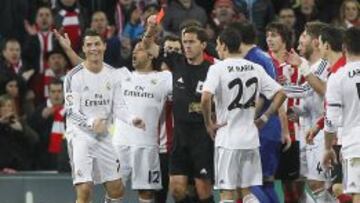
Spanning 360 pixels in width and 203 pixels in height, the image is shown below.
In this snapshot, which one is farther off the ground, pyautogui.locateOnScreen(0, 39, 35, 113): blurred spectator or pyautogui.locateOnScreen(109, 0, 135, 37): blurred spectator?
pyautogui.locateOnScreen(109, 0, 135, 37): blurred spectator

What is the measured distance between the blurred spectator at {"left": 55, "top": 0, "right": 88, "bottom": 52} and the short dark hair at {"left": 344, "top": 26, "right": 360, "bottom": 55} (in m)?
7.66

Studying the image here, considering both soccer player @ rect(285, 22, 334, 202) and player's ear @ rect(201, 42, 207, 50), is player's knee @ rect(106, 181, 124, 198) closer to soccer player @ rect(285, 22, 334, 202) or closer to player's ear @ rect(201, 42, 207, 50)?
player's ear @ rect(201, 42, 207, 50)

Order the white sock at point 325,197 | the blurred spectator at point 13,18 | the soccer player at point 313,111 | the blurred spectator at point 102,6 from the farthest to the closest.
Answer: the blurred spectator at point 102,6, the blurred spectator at point 13,18, the white sock at point 325,197, the soccer player at point 313,111

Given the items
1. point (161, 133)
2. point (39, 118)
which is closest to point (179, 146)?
point (161, 133)

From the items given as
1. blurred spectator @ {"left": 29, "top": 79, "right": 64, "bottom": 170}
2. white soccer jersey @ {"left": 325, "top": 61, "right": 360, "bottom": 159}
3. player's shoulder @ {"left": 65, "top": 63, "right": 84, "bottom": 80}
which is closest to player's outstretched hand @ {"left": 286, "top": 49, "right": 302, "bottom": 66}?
white soccer jersey @ {"left": 325, "top": 61, "right": 360, "bottom": 159}

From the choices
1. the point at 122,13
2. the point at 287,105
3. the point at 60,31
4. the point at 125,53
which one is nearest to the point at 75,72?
the point at 287,105

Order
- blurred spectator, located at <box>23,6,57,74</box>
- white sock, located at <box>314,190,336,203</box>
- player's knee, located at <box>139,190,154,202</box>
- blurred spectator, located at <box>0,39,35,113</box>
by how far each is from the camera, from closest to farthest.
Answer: white sock, located at <box>314,190,336,203</box> < player's knee, located at <box>139,190,154,202</box> < blurred spectator, located at <box>0,39,35,113</box> < blurred spectator, located at <box>23,6,57,74</box>

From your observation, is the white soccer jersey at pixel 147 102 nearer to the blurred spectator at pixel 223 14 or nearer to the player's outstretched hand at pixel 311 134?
the player's outstretched hand at pixel 311 134

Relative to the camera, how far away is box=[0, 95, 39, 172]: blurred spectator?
18.5 m

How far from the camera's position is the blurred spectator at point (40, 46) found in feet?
65.1

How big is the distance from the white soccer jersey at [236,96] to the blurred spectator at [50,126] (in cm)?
523

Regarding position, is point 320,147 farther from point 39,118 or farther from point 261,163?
point 39,118

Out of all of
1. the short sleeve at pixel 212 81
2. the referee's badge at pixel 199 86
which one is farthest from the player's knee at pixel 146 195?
the short sleeve at pixel 212 81

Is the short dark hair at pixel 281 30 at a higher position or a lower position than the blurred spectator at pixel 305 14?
lower
